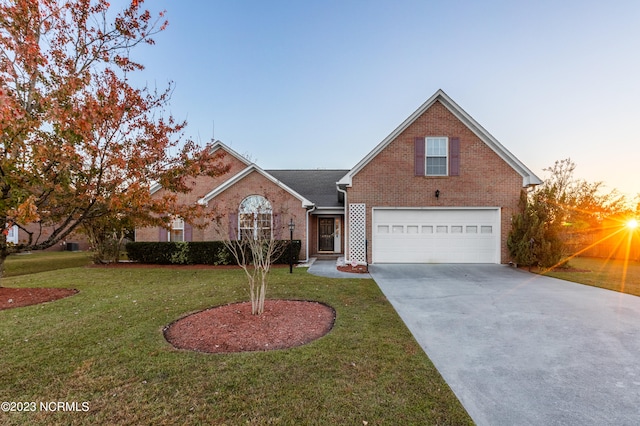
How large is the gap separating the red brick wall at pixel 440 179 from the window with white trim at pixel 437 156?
0.26 meters

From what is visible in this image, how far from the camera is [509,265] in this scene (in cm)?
1250

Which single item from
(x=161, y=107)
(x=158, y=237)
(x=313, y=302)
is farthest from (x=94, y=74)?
(x=158, y=237)

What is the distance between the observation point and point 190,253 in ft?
44.0

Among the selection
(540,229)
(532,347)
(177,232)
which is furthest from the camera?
(177,232)

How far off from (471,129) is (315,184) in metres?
9.40

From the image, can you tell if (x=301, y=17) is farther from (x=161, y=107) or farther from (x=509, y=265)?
(x=509, y=265)

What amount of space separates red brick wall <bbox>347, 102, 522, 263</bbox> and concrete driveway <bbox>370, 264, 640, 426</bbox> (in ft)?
16.6

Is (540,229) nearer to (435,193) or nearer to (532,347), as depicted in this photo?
(435,193)

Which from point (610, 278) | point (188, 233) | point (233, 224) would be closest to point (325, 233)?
point (233, 224)

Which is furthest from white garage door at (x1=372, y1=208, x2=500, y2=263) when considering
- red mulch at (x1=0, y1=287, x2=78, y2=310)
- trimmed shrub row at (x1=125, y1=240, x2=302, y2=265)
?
red mulch at (x1=0, y1=287, x2=78, y2=310)

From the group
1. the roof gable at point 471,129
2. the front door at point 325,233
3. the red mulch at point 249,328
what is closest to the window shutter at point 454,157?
the roof gable at point 471,129

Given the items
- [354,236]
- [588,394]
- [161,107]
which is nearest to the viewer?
[588,394]

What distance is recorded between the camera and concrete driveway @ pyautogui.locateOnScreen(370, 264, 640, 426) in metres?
2.85

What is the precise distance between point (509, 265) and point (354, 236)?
671 cm
